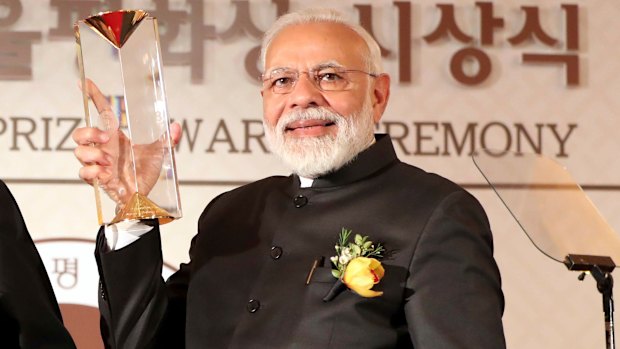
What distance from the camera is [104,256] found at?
235cm

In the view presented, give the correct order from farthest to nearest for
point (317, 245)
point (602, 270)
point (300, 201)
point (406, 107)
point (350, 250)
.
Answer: point (406, 107), point (602, 270), point (300, 201), point (317, 245), point (350, 250)

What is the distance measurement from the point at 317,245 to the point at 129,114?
0.50 m

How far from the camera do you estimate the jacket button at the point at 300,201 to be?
2.59 meters

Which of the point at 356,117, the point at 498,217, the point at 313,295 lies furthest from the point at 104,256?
the point at 498,217

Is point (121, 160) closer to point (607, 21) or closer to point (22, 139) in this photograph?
point (22, 139)

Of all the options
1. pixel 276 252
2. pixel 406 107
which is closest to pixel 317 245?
pixel 276 252

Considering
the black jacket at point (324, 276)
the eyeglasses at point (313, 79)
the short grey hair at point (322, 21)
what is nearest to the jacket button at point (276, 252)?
the black jacket at point (324, 276)

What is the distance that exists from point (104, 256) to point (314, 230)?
0.46 metres

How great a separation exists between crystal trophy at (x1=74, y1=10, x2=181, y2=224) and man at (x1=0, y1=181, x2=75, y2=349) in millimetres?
162

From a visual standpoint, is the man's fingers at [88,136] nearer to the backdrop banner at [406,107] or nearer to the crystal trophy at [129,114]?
the crystal trophy at [129,114]

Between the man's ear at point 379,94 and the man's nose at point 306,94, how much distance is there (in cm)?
20

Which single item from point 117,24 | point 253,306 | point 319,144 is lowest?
point 253,306

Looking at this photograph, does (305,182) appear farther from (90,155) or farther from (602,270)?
(602,270)

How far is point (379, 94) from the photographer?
8.99ft
